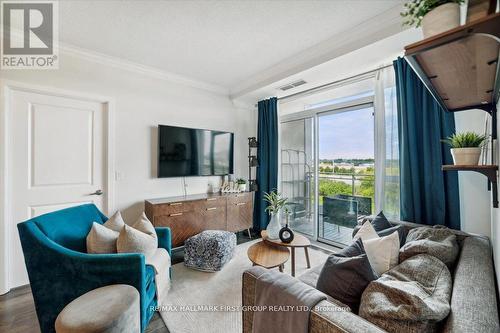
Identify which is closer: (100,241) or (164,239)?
(100,241)

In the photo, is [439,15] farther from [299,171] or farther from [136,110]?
[136,110]

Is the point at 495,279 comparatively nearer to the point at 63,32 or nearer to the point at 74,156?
the point at 74,156

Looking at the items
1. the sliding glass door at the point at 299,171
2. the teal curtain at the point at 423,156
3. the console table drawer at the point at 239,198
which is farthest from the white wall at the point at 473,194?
the console table drawer at the point at 239,198

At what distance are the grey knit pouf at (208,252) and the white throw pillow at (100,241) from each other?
104 centimetres

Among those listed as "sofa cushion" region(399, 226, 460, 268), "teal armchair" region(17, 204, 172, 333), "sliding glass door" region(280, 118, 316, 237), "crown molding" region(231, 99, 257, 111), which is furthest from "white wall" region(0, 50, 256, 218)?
"sofa cushion" region(399, 226, 460, 268)

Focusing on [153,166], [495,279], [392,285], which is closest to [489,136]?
[495,279]

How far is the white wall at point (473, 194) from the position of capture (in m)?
1.90

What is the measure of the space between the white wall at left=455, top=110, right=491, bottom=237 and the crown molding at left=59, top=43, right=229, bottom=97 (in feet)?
10.6

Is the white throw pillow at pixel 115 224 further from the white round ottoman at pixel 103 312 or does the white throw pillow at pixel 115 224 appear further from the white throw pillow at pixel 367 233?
the white throw pillow at pixel 367 233

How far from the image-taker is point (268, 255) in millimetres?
2195

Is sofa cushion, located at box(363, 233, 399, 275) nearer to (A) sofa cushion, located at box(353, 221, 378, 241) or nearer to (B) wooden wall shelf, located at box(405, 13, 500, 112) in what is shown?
(A) sofa cushion, located at box(353, 221, 378, 241)

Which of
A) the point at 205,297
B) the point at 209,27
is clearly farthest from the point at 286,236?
the point at 209,27

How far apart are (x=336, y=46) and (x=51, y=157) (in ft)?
11.2

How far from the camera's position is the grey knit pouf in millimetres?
2516
